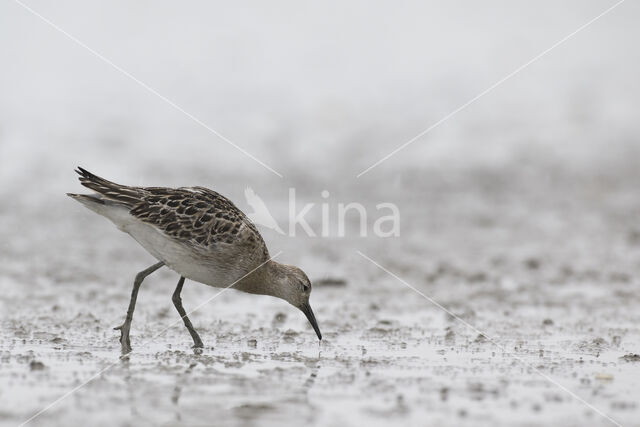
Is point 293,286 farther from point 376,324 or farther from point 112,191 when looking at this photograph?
point 112,191

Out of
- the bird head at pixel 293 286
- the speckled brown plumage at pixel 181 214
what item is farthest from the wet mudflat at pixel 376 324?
the speckled brown plumage at pixel 181 214

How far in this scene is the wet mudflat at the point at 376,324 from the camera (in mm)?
5836

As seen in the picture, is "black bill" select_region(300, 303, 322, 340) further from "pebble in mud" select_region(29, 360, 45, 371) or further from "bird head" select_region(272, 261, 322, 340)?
"pebble in mud" select_region(29, 360, 45, 371)

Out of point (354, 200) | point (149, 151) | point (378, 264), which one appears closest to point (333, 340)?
point (378, 264)

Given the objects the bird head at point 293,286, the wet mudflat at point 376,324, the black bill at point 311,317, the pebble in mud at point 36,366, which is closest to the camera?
the wet mudflat at point 376,324

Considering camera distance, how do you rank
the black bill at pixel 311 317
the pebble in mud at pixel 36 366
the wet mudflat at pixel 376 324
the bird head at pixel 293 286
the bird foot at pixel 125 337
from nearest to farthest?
the wet mudflat at pixel 376 324 → the pebble in mud at pixel 36 366 → the bird foot at pixel 125 337 → the black bill at pixel 311 317 → the bird head at pixel 293 286

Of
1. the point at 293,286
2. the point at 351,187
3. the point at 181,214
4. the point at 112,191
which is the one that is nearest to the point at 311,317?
the point at 293,286

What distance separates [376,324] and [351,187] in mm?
6488

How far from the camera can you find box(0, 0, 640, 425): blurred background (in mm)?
6535

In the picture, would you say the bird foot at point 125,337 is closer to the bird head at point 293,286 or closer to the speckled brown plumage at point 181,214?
the speckled brown plumage at point 181,214

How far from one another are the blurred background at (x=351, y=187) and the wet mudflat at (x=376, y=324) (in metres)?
0.04

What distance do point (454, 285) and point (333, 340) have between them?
120 inches

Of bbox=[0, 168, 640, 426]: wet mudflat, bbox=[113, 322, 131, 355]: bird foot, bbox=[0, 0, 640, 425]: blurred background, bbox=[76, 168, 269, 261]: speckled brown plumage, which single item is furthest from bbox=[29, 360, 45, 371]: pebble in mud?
bbox=[76, 168, 269, 261]: speckled brown plumage

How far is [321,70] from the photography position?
62.0ft
